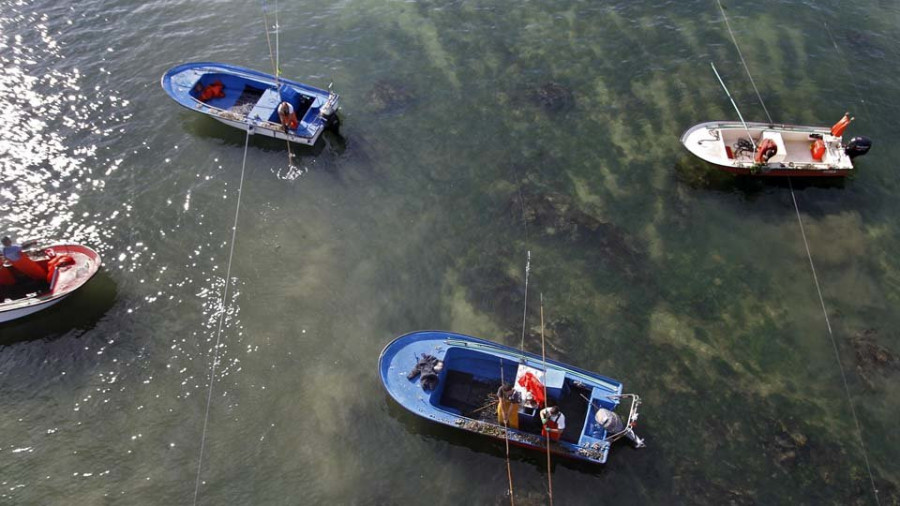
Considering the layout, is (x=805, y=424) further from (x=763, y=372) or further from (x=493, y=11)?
(x=493, y=11)

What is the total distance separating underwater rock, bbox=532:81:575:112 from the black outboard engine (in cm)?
1179

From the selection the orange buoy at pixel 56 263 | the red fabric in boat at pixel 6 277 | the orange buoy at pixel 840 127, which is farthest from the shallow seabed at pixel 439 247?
the orange buoy at pixel 840 127

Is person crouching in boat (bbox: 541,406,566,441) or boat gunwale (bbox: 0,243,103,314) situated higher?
boat gunwale (bbox: 0,243,103,314)

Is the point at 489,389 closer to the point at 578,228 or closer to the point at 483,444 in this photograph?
the point at 483,444

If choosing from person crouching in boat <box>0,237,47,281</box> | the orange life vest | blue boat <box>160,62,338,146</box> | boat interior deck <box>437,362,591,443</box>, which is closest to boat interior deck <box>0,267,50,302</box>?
person crouching in boat <box>0,237,47,281</box>

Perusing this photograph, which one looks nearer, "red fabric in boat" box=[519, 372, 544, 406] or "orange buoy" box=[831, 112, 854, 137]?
"red fabric in boat" box=[519, 372, 544, 406]

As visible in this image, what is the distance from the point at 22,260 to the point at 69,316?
259cm

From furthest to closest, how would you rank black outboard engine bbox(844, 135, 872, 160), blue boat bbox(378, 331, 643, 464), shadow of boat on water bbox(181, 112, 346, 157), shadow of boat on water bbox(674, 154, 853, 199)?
shadow of boat on water bbox(181, 112, 346, 157), shadow of boat on water bbox(674, 154, 853, 199), black outboard engine bbox(844, 135, 872, 160), blue boat bbox(378, 331, 643, 464)

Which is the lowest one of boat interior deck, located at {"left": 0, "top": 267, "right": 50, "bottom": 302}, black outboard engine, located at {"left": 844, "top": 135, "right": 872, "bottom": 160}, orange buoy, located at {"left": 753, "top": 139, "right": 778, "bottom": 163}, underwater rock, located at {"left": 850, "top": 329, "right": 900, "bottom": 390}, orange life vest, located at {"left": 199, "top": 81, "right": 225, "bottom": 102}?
underwater rock, located at {"left": 850, "top": 329, "right": 900, "bottom": 390}

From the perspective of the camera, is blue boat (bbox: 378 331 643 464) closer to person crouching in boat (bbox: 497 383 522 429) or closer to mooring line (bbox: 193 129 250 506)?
person crouching in boat (bbox: 497 383 522 429)

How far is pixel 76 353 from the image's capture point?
20.6m

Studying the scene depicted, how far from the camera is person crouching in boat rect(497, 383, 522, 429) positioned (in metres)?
17.5

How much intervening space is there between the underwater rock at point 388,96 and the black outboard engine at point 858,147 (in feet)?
63.6

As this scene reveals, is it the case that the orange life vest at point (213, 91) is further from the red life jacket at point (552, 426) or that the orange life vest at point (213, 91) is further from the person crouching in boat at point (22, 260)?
the red life jacket at point (552, 426)
